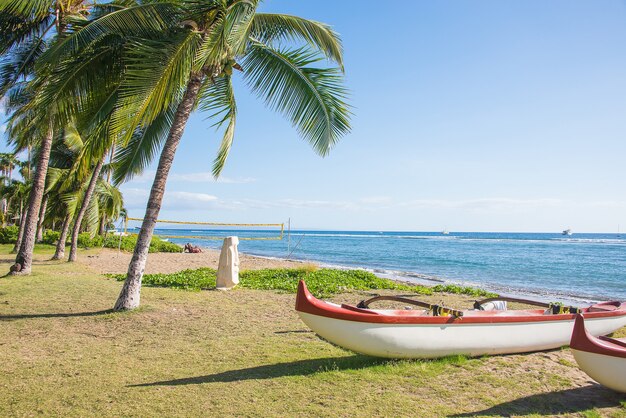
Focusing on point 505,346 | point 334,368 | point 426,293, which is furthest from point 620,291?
point 334,368

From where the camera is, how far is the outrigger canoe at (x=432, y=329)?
5250mm

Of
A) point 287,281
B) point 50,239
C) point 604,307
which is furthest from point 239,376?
point 50,239

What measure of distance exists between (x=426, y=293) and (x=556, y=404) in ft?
27.6

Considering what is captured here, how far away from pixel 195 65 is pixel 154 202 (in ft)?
9.08

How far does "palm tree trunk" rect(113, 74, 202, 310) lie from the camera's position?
855 centimetres

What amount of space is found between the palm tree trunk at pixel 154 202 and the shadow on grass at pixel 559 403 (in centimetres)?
641

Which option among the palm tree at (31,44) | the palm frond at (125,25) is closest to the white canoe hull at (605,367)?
the palm frond at (125,25)

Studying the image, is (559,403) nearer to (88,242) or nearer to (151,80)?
(151,80)

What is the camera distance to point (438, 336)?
5570mm

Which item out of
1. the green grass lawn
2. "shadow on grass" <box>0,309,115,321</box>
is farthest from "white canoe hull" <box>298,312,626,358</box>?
"shadow on grass" <box>0,309,115,321</box>

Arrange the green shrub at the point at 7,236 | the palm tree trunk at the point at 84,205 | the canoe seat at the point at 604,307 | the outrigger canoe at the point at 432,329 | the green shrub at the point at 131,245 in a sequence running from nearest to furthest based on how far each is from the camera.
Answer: the outrigger canoe at the point at 432,329, the canoe seat at the point at 604,307, the palm tree trunk at the point at 84,205, the green shrub at the point at 131,245, the green shrub at the point at 7,236

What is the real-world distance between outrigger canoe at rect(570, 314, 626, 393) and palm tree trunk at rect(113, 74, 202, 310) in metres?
7.02

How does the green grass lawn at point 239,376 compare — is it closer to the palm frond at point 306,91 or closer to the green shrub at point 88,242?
the palm frond at point 306,91

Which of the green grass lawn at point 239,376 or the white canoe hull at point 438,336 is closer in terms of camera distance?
the green grass lawn at point 239,376
